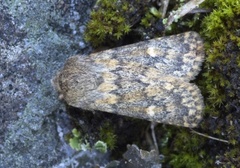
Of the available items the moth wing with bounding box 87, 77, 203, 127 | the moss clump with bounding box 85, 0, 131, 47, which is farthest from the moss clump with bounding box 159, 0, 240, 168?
the moss clump with bounding box 85, 0, 131, 47

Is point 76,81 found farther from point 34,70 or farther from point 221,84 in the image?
point 221,84

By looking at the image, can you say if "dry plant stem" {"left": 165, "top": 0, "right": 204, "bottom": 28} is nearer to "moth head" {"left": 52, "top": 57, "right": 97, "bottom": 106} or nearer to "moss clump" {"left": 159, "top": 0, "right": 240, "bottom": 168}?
"moss clump" {"left": 159, "top": 0, "right": 240, "bottom": 168}

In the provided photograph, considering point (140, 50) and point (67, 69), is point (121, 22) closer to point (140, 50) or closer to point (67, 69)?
point (140, 50)

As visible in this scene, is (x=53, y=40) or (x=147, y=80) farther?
(x=53, y=40)

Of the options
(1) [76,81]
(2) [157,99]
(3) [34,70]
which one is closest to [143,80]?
(2) [157,99]

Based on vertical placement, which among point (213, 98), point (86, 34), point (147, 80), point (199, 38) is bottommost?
point (213, 98)

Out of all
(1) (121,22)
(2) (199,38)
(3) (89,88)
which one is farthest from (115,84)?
(2) (199,38)

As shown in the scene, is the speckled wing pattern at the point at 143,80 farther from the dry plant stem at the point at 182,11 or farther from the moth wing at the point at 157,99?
the dry plant stem at the point at 182,11
